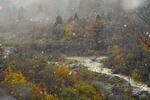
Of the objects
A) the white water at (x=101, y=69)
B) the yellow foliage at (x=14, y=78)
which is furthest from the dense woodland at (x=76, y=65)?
the white water at (x=101, y=69)

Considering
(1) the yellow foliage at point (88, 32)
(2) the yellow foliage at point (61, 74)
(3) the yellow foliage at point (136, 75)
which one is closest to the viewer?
(2) the yellow foliage at point (61, 74)

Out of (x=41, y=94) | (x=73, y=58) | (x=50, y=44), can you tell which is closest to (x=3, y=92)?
(x=41, y=94)

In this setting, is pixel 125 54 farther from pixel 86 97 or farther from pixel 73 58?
pixel 86 97

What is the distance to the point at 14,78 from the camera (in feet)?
247

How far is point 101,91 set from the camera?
7769 centimetres

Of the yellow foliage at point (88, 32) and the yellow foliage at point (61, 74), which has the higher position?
the yellow foliage at point (88, 32)

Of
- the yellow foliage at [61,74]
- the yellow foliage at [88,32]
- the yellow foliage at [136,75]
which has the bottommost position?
the yellow foliage at [136,75]

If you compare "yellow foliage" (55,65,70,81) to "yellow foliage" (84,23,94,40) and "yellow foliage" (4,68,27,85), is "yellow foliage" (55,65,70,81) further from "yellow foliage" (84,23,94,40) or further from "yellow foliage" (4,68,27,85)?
"yellow foliage" (84,23,94,40)

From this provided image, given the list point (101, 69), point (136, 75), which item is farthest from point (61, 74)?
point (101, 69)

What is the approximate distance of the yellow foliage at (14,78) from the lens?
7262 cm

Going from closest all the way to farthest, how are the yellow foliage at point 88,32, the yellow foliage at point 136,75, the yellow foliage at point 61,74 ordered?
the yellow foliage at point 61,74
the yellow foliage at point 136,75
the yellow foliage at point 88,32

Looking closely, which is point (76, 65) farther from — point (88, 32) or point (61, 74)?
point (88, 32)

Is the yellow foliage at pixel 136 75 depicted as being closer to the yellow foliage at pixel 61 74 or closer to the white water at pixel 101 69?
the white water at pixel 101 69

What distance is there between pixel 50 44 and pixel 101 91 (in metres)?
60.5
